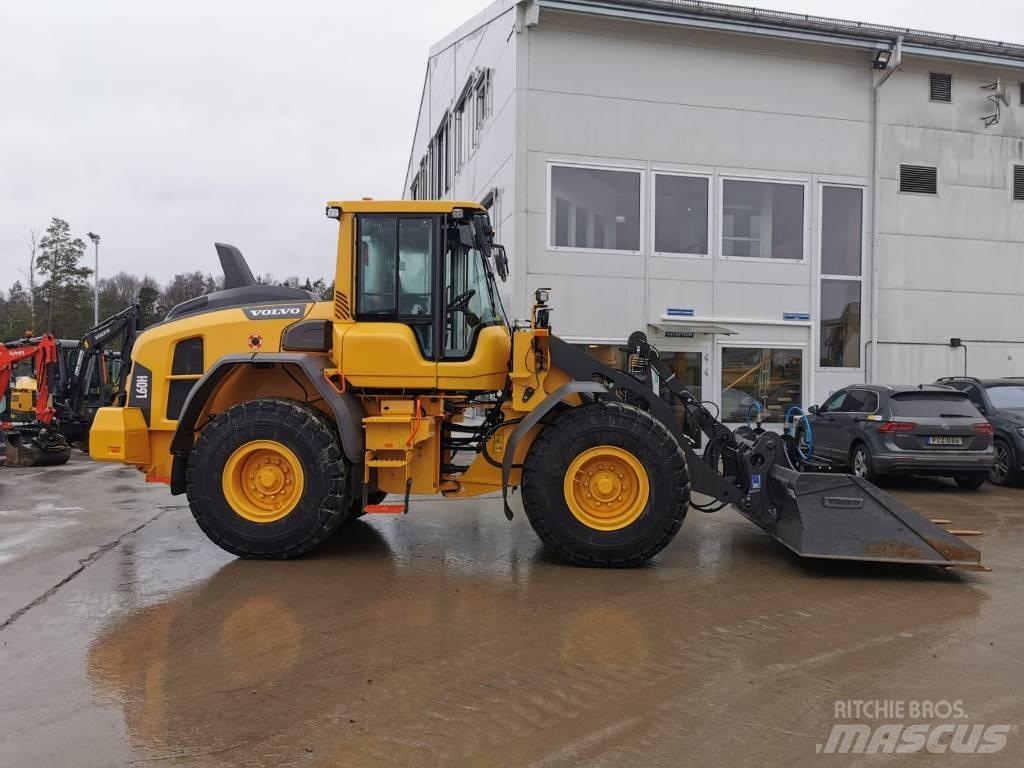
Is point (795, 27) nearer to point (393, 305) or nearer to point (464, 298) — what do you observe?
point (464, 298)

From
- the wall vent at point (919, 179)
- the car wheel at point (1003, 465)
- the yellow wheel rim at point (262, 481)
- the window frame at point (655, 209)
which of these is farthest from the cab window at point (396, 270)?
the wall vent at point (919, 179)

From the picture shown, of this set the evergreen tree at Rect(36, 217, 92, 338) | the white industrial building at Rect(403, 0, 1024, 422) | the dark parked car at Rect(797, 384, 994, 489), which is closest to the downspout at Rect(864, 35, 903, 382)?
the white industrial building at Rect(403, 0, 1024, 422)

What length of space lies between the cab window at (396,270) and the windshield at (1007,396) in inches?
383

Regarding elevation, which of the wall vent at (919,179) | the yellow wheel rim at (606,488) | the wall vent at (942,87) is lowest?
the yellow wheel rim at (606,488)

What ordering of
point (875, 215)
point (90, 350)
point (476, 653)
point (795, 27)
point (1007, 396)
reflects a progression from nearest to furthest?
point (476, 653) → point (1007, 396) → point (90, 350) → point (795, 27) → point (875, 215)

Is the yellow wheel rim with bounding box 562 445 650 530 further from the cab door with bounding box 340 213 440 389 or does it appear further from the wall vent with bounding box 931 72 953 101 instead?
the wall vent with bounding box 931 72 953 101

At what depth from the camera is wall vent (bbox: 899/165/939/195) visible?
15.6 metres

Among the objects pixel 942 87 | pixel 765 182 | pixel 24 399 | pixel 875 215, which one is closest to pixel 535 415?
pixel 765 182

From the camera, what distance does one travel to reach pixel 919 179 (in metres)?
15.7

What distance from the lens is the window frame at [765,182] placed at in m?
14.6

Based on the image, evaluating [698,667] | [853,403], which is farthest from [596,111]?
[698,667]

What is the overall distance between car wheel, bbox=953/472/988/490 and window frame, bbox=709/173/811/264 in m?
5.66

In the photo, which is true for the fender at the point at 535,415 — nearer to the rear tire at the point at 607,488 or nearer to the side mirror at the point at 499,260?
the rear tire at the point at 607,488

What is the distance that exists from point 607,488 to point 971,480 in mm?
7584
